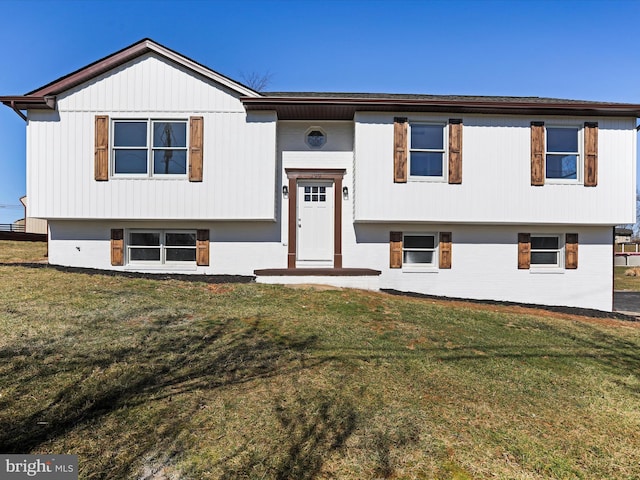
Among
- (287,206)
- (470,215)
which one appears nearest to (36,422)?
(287,206)

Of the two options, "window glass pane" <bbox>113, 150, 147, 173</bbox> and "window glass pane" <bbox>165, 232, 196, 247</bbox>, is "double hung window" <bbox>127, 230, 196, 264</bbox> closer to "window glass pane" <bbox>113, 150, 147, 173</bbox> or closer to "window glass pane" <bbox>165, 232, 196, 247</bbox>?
"window glass pane" <bbox>165, 232, 196, 247</bbox>

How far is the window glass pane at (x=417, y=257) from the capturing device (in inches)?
384

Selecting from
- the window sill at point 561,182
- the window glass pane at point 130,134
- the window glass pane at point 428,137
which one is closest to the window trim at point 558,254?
the window sill at point 561,182

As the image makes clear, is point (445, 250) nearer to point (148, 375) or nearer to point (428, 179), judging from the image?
point (428, 179)

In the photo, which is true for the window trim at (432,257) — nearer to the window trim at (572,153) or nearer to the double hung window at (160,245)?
the window trim at (572,153)

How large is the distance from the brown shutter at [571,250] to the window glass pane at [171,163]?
10831mm

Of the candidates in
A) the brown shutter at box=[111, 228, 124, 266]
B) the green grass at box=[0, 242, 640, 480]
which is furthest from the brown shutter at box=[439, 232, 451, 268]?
the brown shutter at box=[111, 228, 124, 266]

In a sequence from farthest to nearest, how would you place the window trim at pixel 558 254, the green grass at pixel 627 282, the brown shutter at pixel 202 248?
the green grass at pixel 627 282
the window trim at pixel 558 254
the brown shutter at pixel 202 248

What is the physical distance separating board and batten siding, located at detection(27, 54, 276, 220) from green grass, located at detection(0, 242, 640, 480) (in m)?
3.10

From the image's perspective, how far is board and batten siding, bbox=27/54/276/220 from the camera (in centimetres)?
875

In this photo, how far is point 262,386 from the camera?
356 cm

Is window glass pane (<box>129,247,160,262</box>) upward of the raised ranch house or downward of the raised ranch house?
downward

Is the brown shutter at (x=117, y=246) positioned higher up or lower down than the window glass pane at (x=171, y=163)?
lower down

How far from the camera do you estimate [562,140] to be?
920 centimetres
